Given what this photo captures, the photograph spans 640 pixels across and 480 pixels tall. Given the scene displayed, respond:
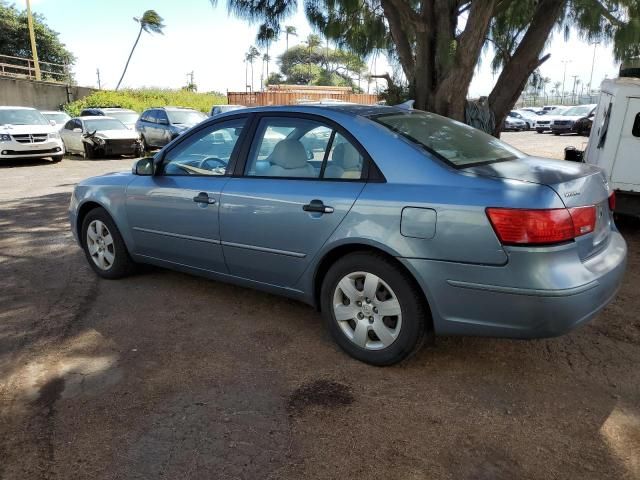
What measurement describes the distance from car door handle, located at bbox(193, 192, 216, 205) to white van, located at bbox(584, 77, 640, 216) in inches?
189

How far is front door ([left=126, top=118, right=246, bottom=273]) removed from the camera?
13.1 feet

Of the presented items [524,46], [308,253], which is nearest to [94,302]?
[308,253]

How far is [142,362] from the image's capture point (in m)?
3.44

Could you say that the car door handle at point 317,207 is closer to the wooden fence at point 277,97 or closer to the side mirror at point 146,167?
the side mirror at point 146,167

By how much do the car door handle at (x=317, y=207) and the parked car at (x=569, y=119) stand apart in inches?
1001

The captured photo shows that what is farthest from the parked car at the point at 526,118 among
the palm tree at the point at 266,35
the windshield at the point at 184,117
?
the palm tree at the point at 266,35

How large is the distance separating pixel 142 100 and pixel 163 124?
20.3m

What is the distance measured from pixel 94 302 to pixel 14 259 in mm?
1965

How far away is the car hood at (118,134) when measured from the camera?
56.0 feet

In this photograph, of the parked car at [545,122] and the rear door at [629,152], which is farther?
the parked car at [545,122]

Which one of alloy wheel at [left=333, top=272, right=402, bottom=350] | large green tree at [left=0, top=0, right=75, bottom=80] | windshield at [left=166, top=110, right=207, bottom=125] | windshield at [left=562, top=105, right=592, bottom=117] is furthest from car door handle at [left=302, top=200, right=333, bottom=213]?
large green tree at [left=0, top=0, right=75, bottom=80]

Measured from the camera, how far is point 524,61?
7586mm

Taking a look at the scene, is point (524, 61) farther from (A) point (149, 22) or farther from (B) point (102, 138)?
(A) point (149, 22)

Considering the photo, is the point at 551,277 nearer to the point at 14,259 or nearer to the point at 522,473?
the point at 522,473
